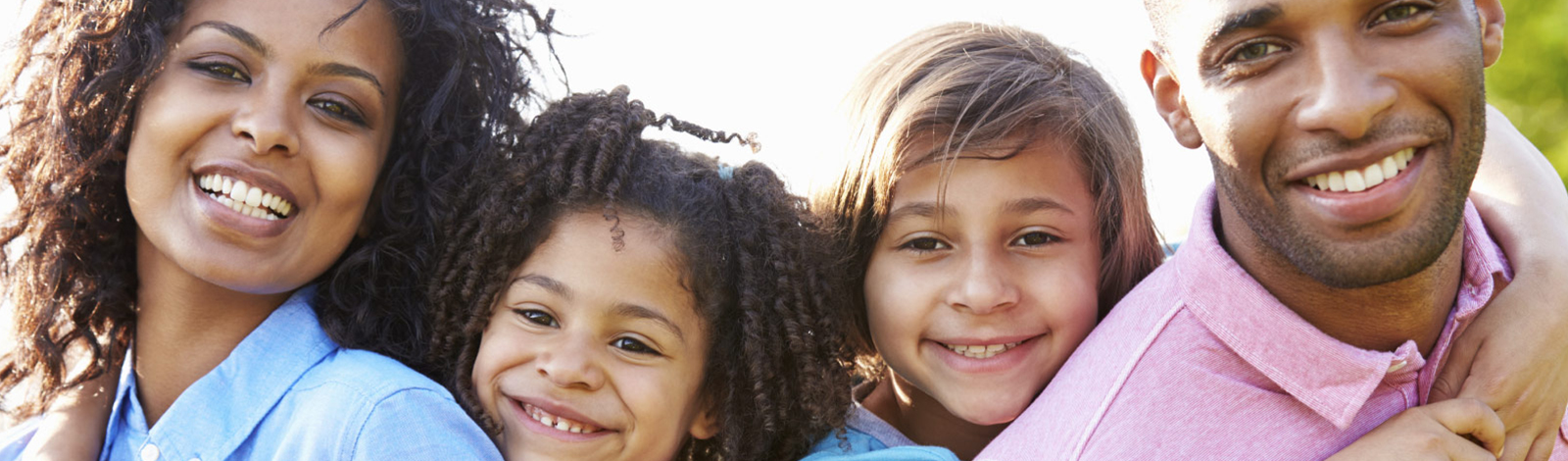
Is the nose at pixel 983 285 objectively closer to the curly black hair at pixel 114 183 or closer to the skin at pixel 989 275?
the skin at pixel 989 275

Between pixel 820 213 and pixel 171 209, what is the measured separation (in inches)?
60.9

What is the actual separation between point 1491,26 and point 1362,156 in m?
0.56

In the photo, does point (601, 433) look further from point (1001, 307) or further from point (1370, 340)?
point (1370, 340)

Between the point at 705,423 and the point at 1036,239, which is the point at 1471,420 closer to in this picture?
the point at 1036,239

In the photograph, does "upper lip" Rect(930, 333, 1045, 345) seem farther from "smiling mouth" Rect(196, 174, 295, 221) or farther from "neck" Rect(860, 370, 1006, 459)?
"smiling mouth" Rect(196, 174, 295, 221)

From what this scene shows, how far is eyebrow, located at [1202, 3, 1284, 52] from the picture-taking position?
2.21 meters

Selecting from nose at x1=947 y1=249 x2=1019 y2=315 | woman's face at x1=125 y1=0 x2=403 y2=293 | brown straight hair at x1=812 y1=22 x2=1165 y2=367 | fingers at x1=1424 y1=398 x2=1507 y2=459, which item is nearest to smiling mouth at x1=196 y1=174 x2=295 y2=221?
woman's face at x1=125 y1=0 x2=403 y2=293

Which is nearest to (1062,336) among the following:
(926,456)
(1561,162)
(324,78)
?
(926,456)

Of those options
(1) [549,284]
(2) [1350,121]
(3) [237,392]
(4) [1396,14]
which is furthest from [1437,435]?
(3) [237,392]

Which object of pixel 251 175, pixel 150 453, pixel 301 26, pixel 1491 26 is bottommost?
pixel 150 453

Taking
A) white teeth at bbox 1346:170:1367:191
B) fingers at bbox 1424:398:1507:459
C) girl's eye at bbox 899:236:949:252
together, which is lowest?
fingers at bbox 1424:398:1507:459

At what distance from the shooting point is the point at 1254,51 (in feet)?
7.53

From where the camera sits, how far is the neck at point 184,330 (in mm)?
2977

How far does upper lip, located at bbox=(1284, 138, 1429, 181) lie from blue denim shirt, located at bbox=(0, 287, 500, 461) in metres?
1.80
